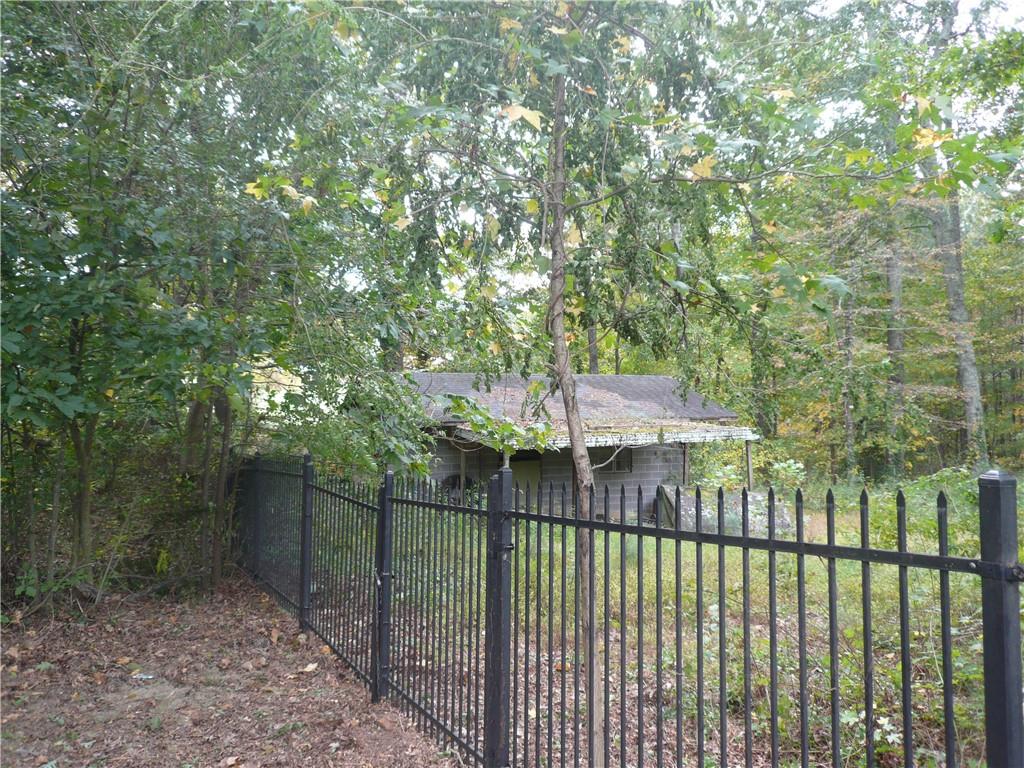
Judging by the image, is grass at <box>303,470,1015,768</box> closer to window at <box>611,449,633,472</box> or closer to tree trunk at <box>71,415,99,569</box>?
tree trunk at <box>71,415,99,569</box>

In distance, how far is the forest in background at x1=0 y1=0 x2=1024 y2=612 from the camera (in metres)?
4.01

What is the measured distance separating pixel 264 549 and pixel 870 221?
54.1 ft

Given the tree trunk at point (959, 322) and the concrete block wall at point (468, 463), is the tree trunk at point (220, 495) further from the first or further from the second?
the tree trunk at point (959, 322)

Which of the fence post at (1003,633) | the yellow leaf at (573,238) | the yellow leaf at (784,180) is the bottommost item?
the fence post at (1003,633)

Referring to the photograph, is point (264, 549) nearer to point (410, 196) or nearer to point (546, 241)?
point (410, 196)

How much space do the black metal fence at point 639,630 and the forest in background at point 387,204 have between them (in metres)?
1.09

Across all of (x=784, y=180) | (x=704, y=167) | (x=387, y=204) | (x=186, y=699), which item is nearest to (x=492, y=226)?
(x=387, y=204)

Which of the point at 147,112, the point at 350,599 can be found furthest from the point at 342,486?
the point at 147,112

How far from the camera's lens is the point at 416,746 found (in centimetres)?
422

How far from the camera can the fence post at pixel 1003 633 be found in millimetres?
1738

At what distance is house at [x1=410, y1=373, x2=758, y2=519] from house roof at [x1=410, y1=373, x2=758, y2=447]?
20 mm

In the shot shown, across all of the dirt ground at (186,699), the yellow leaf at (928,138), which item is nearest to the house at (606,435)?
the dirt ground at (186,699)

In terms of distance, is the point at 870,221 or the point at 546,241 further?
the point at 870,221

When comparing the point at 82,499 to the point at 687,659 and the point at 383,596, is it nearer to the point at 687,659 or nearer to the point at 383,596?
the point at 383,596
